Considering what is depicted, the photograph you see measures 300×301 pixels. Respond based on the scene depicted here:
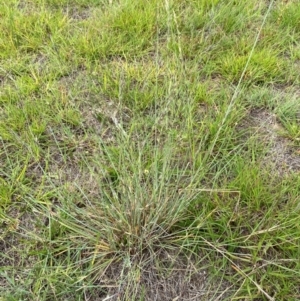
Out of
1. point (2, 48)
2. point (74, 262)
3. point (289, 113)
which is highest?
point (2, 48)

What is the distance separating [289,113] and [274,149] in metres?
0.22

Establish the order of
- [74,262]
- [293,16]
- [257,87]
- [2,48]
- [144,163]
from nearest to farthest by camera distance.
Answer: [74,262] → [144,163] → [257,87] → [2,48] → [293,16]

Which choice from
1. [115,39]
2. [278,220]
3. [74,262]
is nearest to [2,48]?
Answer: [115,39]

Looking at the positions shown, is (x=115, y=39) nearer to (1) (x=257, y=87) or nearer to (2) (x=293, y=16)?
(1) (x=257, y=87)

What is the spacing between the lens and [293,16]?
2.10m

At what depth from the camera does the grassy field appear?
1256 millimetres

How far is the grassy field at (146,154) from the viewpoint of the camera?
1.26m

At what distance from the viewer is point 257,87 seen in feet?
6.05

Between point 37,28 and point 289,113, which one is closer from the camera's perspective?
point 289,113

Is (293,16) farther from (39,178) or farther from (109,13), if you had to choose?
(39,178)

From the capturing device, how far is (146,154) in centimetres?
150

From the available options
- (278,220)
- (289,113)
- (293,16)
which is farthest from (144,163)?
(293,16)

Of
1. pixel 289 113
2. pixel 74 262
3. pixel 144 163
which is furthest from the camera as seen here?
pixel 289 113

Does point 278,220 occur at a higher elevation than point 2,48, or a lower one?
lower
